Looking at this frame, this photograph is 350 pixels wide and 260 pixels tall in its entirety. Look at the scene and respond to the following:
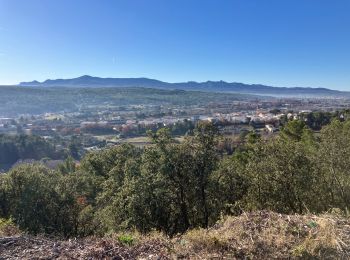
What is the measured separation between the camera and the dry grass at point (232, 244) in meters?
5.48

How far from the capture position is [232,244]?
5746 mm

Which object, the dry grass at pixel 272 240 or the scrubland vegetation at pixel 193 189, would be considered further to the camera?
the scrubland vegetation at pixel 193 189

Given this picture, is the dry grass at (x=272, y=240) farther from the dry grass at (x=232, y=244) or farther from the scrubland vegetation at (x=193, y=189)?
the scrubland vegetation at (x=193, y=189)

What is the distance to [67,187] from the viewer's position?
20656mm

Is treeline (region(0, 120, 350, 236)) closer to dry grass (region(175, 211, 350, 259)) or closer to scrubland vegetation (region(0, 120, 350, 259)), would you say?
scrubland vegetation (region(0, 120, 350, 259))

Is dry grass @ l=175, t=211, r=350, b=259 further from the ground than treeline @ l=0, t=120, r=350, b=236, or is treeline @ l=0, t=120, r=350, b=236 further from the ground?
dry grass @ l=175, t=211, r=350, b=259

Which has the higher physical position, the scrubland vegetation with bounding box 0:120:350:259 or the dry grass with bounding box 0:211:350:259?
the dry grass with bounding box 0:211:350:259

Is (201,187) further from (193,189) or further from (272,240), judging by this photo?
(272,240)

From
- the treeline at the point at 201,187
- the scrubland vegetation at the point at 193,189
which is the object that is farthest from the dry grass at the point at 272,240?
the treeline at the point at 201,187

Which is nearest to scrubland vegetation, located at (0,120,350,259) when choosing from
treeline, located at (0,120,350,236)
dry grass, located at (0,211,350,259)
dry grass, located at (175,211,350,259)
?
treeline, located at (0,120,350,236)

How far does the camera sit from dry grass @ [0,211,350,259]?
5.48 metres

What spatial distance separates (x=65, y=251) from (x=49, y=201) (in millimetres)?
14934

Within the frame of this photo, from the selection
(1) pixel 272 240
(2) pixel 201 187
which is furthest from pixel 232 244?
(2) pixel 201 187

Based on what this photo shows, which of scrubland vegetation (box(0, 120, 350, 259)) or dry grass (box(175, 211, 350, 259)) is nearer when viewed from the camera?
dry grass (box(175, 211, 350, 259))
